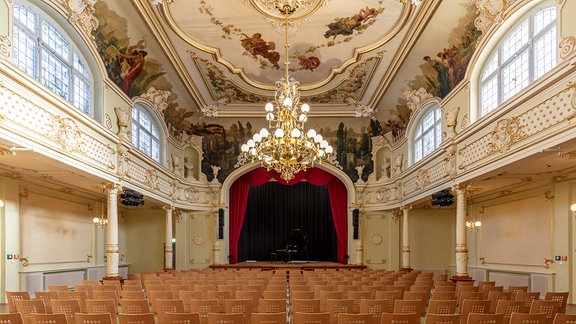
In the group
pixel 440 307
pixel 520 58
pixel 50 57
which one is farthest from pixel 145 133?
pixel 440 307

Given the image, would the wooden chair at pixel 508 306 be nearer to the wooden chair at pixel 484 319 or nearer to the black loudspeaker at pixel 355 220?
the wooden chair at pixel 484 319

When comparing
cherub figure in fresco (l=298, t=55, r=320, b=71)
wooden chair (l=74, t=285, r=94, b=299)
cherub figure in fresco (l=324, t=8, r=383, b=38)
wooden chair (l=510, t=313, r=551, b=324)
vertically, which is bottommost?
wooden chair (l=74, t=285, r=94, b=299)

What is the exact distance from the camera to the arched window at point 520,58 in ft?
36.5

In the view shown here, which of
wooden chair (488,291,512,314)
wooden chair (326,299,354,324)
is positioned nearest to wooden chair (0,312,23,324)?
wooden chair (326,299,354,324)

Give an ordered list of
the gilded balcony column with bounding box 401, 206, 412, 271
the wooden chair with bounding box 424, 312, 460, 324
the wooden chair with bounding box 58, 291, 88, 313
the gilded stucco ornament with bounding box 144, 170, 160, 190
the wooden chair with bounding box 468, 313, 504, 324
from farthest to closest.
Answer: the gilded balcony column with bounding box 401, 206, 412, 271 < the gilded stucco ornament with bounding box 144, 170, 160, 190 < the wooden chair with bounding box 58, 291, 88, 313 < the wooden chair with bounding box 468, 313, 504, 324 < the wooden chair with bounding box 424, 312, 460, 324

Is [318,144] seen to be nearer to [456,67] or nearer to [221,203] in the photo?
[456,67]

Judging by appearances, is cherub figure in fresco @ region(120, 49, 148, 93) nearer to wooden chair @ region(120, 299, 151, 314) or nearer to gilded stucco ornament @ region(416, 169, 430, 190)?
wooden chair @ region(120, 299, 151, 314)

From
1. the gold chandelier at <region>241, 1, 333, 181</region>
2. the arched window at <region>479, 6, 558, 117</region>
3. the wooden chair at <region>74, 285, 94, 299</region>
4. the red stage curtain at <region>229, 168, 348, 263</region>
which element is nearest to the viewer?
the wooden chair at <region>74, 285, 94, 299</region>

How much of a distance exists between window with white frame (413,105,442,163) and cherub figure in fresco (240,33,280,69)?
244 inches

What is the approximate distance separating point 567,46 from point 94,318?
9.11m

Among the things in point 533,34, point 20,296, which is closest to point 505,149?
point 533,34

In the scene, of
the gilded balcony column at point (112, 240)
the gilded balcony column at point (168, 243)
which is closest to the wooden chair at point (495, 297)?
the gilded balcony column at point (112, 240)

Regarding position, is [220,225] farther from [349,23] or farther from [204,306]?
[204,306]

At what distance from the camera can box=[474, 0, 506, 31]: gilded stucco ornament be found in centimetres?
1219
